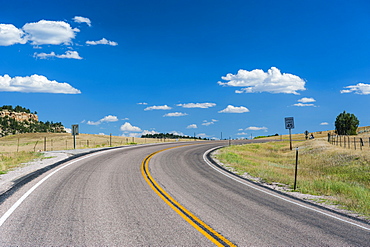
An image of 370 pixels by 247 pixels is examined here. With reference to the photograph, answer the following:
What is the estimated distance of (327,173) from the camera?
22.8 metres

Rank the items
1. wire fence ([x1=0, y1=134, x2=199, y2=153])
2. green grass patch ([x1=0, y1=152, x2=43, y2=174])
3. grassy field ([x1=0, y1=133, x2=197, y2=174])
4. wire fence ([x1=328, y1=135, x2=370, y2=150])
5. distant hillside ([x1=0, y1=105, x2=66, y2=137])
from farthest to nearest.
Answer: distant hillside ([x1=0, y1=105, x2=66, y2=137]) → wire fence ([x1=0, y1=134, x2=199, y2=153]) → wire fence ([x1=328, y1=135, x2=370, y2=150]) → grassy field ([x1=0, y1=133, x2=197, y2=174]) → green grass patch ([x1=0, y1=152, x2=43, y2=174])

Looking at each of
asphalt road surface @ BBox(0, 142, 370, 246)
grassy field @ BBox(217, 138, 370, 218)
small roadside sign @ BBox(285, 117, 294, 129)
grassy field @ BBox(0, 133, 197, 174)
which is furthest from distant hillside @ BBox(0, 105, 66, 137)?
asphalt road surface @ BBox(0, 142, 370, 246)

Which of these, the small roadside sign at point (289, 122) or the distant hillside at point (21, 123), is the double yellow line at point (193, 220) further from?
the distant hillside at point (21, 123)

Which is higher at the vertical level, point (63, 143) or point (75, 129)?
point (75, 129)

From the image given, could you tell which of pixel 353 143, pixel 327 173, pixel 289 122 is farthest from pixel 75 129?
pixel 353 143

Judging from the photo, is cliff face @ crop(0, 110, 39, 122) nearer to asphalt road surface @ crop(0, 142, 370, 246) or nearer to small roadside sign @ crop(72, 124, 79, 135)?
small roadside sign @ crop(72, 124, 79, 135)

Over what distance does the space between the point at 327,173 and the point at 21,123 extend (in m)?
128

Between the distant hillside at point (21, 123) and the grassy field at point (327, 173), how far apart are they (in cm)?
11053

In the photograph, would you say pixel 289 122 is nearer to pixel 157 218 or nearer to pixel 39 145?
pixel 157 218

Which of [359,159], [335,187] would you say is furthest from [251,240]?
[359,159]

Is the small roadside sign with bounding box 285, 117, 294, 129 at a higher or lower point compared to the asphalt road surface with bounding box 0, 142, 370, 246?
higher

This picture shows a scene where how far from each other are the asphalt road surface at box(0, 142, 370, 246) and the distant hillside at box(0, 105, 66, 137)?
117830 millimetres

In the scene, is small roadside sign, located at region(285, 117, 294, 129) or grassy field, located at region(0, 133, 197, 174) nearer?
grassy field, located at region(0, 133, 197, 174)

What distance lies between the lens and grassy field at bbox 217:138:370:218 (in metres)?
11.4
